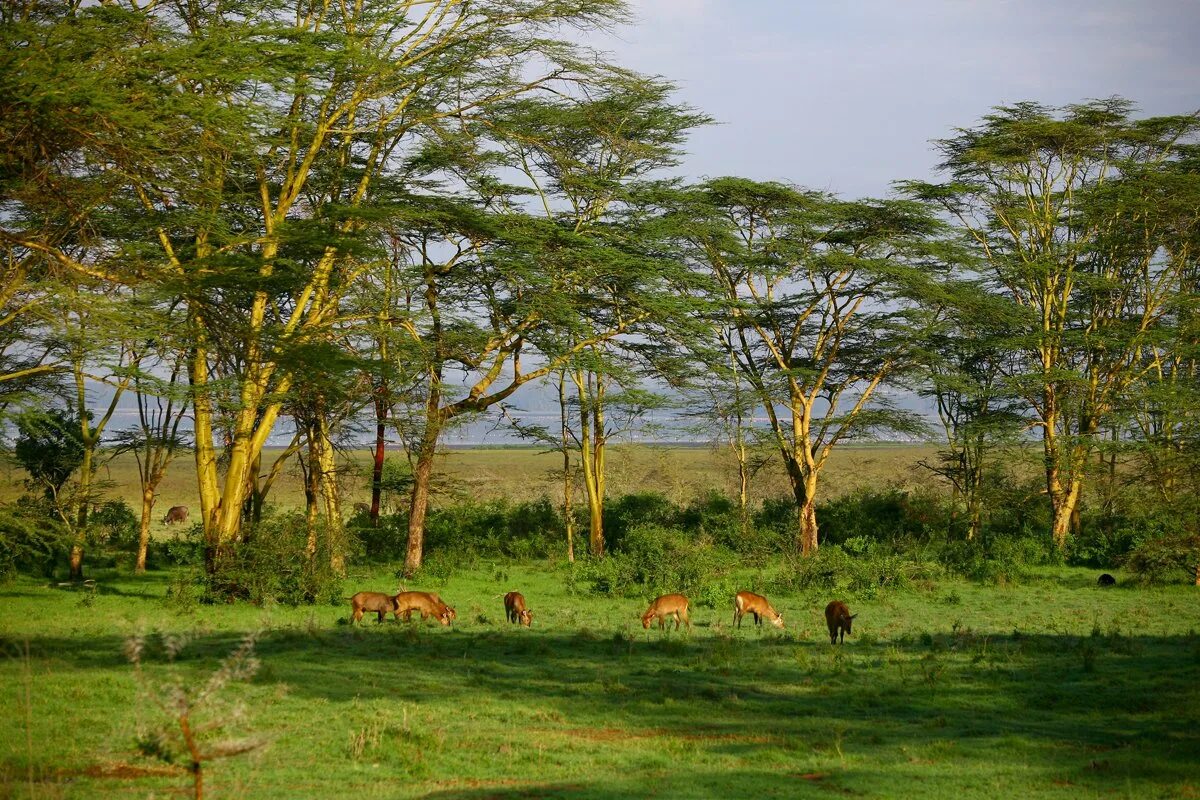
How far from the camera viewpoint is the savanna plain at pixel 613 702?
732 cm

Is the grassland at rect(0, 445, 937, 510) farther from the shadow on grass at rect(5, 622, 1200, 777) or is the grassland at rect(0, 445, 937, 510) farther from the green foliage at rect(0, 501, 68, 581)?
the shadow on grass at rect(5, 622, 1200, 777)

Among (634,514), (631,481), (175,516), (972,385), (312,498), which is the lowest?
(634,514)

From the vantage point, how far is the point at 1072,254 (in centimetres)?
2512

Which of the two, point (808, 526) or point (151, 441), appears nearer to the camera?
point (151, 441)

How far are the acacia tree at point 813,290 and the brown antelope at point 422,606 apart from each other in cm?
1037

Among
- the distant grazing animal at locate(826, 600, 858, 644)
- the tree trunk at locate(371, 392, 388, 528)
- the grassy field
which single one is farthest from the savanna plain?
the grassy field

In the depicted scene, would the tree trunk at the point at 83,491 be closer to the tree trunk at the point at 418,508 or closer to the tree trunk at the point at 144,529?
the tree trunk at the point at 144,529

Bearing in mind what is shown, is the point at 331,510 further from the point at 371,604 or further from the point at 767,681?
the point at 767,681

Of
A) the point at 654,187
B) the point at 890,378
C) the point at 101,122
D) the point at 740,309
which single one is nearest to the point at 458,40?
the point at 654,187

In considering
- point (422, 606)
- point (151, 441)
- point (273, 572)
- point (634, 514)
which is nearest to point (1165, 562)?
point (634, 514)

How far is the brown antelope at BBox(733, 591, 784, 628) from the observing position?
14156 mm

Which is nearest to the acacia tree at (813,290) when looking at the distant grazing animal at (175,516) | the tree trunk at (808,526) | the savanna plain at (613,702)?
the tree trunk at (808,526)

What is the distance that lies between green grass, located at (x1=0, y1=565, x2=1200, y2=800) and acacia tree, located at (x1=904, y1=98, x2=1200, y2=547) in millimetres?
9080

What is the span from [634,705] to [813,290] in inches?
625
